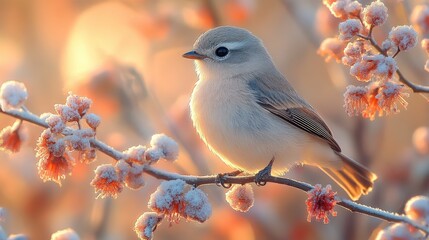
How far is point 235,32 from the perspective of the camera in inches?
113

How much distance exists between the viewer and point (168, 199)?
1.71 meters

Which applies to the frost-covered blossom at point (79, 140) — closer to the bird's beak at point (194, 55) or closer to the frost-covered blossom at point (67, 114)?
the frost-covered blossom at point (67, 114)

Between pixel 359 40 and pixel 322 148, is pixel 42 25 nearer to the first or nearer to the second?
pixel 322 148

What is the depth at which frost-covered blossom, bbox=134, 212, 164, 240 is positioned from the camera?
1699mm

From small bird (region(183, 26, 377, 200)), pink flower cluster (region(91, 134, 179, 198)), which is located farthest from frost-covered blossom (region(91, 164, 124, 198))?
small bird (region(183, 26, 377, 200))

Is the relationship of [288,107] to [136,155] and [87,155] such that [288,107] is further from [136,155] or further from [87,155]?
[87,155]

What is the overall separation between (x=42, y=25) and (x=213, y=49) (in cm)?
229

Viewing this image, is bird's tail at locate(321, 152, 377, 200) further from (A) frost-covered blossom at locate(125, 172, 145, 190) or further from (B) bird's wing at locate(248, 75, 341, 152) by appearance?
(A) frost-covered blossom at locate(125, 172, 145, 190)

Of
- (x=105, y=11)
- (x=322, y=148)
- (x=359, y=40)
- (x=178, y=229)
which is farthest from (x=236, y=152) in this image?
(x=105, y=11)

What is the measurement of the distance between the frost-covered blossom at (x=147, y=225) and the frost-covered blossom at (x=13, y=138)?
339 mm

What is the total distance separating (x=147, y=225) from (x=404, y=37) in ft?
2.41

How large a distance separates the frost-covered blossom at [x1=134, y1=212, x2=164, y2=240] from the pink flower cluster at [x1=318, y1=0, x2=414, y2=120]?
1.73 feet

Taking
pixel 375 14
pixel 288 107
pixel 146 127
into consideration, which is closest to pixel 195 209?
pixel 375 14

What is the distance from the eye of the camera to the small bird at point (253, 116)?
254 cm
